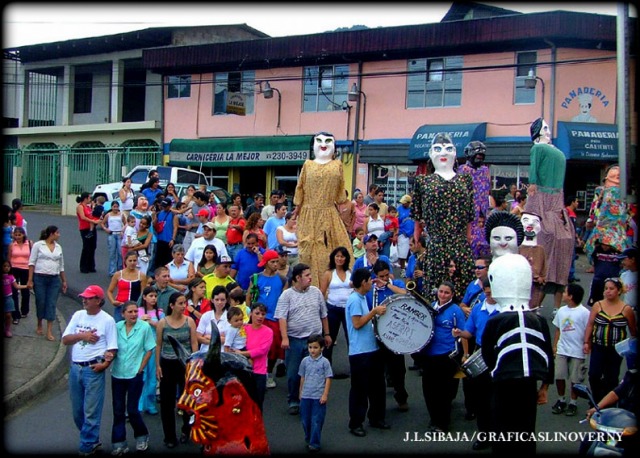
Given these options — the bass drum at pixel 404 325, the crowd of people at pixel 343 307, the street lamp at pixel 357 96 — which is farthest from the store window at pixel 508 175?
the bass drum at pixel 404 325

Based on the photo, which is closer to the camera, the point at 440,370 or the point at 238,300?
the point at 440,370

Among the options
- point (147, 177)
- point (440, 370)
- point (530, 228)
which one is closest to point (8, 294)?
point (440, 370)

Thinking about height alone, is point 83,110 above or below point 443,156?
above

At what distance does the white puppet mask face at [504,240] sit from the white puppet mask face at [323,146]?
127 inches

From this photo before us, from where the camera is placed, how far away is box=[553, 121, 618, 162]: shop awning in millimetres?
20812

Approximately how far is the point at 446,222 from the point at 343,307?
1.57m

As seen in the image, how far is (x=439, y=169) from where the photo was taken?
8953 mm

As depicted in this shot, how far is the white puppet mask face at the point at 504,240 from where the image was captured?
732 centimetres

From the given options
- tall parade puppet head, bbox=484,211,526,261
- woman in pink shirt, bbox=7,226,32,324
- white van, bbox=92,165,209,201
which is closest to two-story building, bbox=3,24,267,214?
white van, bbox=92,165,209,201

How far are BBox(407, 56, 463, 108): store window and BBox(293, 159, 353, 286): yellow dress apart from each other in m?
14.0

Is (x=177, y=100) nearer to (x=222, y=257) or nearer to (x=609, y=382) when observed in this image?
(x=222, y=257)

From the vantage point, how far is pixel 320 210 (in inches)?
390

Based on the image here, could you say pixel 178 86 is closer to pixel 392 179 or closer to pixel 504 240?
pixel 392 179

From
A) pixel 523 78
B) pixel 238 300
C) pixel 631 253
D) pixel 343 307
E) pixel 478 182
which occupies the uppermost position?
pixel 523 78
